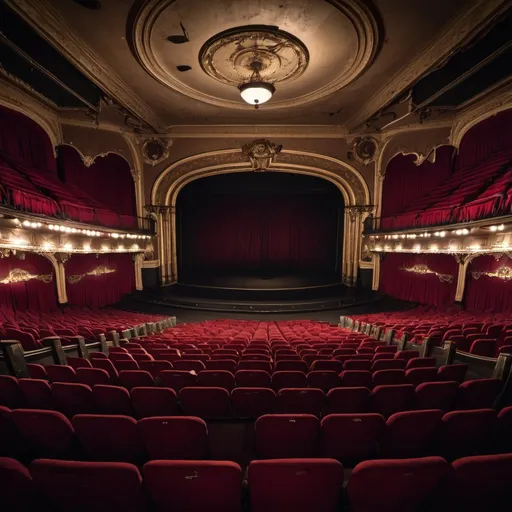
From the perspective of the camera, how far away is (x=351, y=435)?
1481 mm

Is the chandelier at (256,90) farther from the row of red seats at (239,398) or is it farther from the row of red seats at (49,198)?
the row of red seats at (239,398)

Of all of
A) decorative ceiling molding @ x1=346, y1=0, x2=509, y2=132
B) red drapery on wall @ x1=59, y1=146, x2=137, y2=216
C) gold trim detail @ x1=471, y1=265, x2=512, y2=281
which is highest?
decorative ceiling molding @ x1=346, y1=0, x2=509, y2=132

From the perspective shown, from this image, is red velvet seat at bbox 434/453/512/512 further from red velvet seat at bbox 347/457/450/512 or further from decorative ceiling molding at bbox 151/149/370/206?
decorative ceiling molding at bbox 151/149/370/206

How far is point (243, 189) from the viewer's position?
467 inches

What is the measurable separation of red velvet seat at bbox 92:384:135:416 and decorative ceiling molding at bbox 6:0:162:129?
235 inches

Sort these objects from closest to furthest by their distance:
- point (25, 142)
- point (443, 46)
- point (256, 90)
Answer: point (443, 46) → point (256, 90) → point (25, 142)

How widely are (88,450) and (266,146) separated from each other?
950 centimetres

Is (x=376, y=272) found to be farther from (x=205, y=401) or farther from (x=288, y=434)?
(x=288, y=434)

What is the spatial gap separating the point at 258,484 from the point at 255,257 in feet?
43.7

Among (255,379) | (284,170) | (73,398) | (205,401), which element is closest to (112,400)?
(73,398)

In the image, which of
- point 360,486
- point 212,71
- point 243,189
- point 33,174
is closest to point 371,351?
point 360,486

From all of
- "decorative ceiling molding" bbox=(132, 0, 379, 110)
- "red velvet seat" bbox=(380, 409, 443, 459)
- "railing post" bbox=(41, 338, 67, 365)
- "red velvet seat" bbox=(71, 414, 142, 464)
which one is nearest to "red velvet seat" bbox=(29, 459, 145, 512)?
"red velvet seat" bbox=(71, 414, 142, 464)

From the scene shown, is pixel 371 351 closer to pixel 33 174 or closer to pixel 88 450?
pixel 88 450

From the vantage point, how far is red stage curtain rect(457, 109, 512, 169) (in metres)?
7.11
